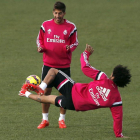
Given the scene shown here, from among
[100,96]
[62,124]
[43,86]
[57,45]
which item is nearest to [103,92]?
[100,96]

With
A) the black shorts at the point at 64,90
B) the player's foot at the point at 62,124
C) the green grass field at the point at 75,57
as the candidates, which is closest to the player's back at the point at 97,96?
the black shorts at the point at 64,90

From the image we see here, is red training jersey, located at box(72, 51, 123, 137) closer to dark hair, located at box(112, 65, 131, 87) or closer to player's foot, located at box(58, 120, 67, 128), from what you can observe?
dark hair, located at box(112, 65, 131, 87)

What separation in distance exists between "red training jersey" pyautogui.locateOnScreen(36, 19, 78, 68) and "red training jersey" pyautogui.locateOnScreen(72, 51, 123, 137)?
0.88 metres

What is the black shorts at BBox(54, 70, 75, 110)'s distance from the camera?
22.7ft

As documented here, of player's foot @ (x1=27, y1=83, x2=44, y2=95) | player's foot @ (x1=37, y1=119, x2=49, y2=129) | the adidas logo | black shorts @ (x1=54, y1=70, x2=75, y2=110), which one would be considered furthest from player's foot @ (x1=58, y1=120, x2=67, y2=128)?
the adidas logo

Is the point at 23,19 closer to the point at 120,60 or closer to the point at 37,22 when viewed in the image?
the point at 37,22

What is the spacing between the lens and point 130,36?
1620 cm

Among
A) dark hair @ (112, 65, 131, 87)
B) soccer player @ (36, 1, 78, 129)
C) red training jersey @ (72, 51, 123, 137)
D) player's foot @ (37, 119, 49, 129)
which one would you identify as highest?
soccer player @ (36, 1, 78, 129)

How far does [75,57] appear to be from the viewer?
1399 cm

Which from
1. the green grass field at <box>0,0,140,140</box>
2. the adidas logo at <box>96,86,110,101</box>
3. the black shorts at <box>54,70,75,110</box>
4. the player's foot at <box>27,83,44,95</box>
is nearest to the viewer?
the adidas logo at <box>96,86,110,101</box>

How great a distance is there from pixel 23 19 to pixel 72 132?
11.3 meters

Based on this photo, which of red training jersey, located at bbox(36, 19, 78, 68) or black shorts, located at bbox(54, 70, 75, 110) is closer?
black shorts, located at bbox(54, 70, 75, 110)

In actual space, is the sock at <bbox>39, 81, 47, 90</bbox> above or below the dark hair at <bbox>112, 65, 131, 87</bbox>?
below

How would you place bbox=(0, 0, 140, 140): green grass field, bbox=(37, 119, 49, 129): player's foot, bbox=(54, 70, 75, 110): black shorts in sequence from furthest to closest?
bbox=(37, 119, 49, 129): player's foot < bbox=(0, 0, 140, 140): green grass field < bbox=(54, 70, 75, 110): black shorts
